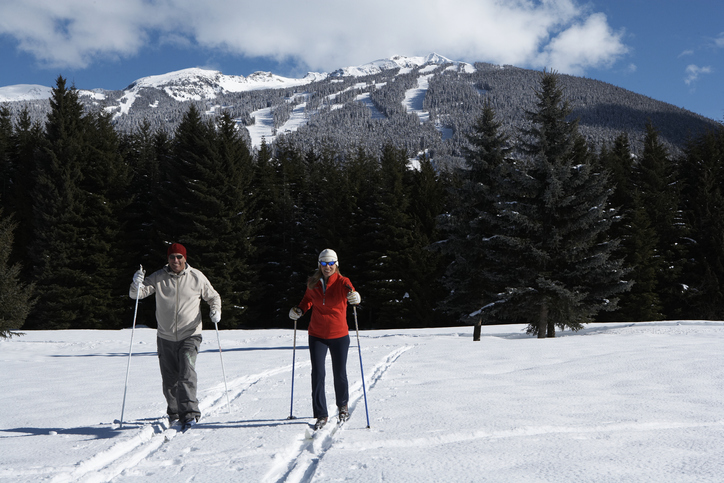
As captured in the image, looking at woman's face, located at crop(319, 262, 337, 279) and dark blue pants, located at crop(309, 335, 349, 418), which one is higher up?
woman's face, located at crop(319, 262, 337, 279)

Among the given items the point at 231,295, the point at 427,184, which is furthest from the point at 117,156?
the point at 427,184

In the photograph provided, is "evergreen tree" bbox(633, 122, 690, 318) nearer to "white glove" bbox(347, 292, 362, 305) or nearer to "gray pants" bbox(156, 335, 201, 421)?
"white glove" bbox(347, 292, 362, 305)

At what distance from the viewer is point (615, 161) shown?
35.6 m

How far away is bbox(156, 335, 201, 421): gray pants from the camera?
5.54 metres

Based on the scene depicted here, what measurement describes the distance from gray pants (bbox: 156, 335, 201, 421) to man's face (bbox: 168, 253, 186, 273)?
0.81 m

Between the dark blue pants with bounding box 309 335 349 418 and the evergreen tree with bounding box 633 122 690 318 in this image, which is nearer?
the dark blue pants with bounding box 309 335 349 418

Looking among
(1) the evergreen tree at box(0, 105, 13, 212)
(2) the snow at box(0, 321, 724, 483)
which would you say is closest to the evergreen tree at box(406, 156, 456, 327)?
→ (2) the snow at box(0, 321, 724, 483)

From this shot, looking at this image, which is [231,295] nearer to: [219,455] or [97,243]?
[97,243]

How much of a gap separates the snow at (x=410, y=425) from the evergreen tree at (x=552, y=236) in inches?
249

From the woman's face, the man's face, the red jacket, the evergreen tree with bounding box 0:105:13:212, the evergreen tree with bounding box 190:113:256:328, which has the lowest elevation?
the red jacket

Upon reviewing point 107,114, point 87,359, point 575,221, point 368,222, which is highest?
point 107,114

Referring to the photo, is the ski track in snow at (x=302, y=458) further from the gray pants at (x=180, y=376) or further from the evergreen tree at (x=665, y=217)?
the evergreen tree at (x=665, y=217)

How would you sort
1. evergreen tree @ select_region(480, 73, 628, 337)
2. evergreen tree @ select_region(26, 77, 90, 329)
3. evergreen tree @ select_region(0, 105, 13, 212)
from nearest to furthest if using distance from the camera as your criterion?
evergreen tree @ select_region(480, 73, 628, 337) → evergreen tree @ select_region(26, 77, 90, 329) → evergreen tree @ select_region(0, 105, 13, 212)

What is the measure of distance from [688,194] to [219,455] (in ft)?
132
